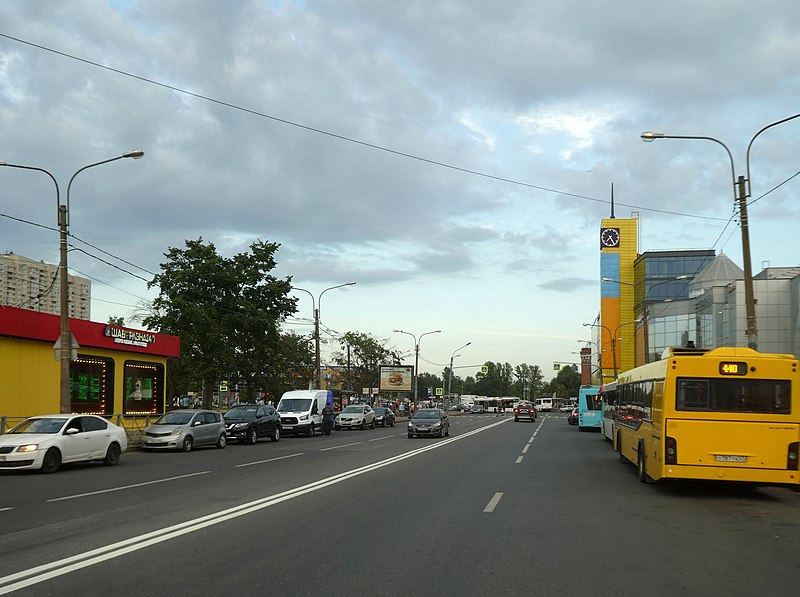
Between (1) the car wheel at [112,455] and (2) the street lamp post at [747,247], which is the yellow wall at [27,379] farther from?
(2) the street lamp post at [747,247]

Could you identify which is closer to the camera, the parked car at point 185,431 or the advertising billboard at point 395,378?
the parked car at point 185,431

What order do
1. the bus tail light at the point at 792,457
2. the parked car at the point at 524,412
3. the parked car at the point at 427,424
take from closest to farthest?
the bus tail light at the point at 792,457, the parked car at the point at 427,424, the parked car at the point at 524,412

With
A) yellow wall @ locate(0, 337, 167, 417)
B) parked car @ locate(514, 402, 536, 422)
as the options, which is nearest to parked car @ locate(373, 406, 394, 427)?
parked car @ locate(514, 402, 536, 422)

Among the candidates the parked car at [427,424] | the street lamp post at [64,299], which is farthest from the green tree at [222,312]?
the street lamp post at [64,299]

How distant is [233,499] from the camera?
12.2m

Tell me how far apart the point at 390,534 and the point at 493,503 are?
3.41 metres

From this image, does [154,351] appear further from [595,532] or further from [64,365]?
[595,532]

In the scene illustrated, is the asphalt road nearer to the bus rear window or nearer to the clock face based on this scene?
the bus rear window

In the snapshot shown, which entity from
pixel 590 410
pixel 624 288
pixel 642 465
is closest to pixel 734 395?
pixel 642 465

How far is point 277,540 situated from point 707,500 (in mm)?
8344

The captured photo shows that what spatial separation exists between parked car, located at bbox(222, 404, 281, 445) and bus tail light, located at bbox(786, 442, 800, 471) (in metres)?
21.3

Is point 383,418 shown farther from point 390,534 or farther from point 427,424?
point 390,534

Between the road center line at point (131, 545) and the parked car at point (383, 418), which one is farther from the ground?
the road center line at point (131, 545)

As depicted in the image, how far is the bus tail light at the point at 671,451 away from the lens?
13047 millimetres
